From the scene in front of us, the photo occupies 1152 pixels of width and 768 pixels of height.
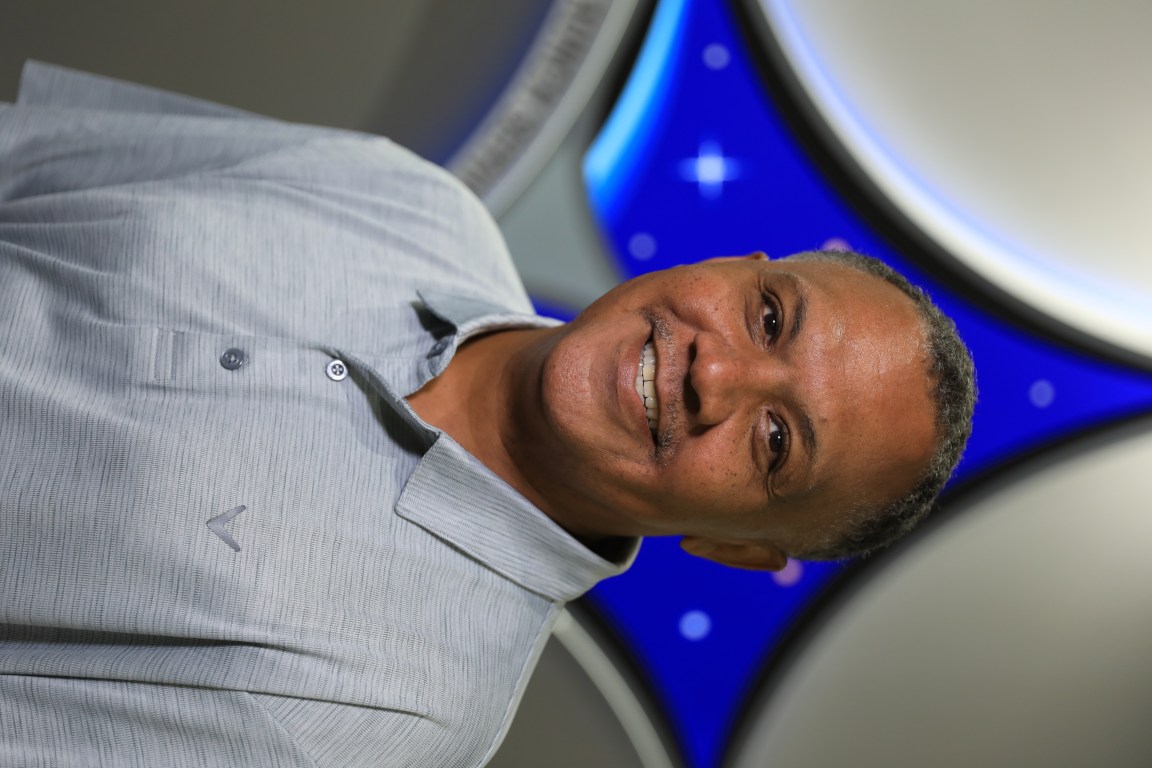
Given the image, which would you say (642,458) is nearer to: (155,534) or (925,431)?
(925,431)

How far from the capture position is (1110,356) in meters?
1.70

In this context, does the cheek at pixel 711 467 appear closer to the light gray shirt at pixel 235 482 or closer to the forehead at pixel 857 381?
the forehead at pixel 857 381

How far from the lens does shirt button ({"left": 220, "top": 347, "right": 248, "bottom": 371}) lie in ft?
3.84

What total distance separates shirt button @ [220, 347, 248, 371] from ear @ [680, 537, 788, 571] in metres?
0.74

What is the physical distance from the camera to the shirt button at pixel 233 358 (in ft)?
3.84

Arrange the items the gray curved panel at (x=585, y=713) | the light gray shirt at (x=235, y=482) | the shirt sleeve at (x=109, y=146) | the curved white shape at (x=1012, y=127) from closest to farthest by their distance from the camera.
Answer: the light gray shirt at (x=235, y=482) < the shirt sleeve at (x=109, y=146) < the curved white shape at (x=1012, y=127) < the gray curved panel at (x=585, y=713)

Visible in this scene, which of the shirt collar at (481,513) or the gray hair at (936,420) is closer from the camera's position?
the shirt collar at (481,513)

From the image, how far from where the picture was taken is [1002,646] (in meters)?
1.72

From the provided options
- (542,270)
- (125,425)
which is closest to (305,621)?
(125,425)

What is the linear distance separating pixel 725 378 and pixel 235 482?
652mm

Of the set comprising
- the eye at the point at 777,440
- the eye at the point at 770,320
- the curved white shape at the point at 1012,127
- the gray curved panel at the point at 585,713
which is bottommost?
the gray curved panel at the point at 585,713

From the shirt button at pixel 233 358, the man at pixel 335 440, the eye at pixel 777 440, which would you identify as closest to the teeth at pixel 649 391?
the man at pixel 335 440

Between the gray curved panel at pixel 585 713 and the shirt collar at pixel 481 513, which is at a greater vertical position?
the shirt collar at pixel 481 513

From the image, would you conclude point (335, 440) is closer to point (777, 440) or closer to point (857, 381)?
point (777, 440)
